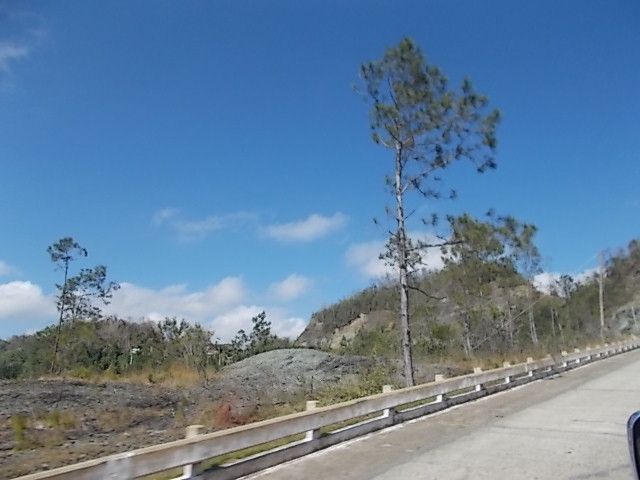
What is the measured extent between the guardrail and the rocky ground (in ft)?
12.8

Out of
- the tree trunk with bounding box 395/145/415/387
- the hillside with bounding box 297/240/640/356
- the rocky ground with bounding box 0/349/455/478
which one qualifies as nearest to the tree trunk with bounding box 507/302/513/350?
the hillside with bounding box 297/240/640/356

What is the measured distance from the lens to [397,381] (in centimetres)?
2219

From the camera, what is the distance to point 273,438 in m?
8.41

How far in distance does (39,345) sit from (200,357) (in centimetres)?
1452

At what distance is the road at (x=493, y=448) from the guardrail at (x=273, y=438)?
0.81 ft

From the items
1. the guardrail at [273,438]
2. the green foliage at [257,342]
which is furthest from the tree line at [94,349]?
the guardrail at [273,438]

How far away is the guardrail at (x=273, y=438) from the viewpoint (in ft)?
19.4

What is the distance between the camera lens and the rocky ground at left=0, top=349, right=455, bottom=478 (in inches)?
507

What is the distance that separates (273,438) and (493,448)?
3390 millimetres

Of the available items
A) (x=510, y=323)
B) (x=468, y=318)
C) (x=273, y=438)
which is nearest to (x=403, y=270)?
(x=273, y=438)

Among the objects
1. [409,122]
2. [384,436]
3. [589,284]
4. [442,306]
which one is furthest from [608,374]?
[589,284]

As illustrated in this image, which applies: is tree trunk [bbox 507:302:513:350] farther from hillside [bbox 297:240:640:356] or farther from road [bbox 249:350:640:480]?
road [bbox 249:350:640:480]

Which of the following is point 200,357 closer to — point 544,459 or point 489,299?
point 489,299

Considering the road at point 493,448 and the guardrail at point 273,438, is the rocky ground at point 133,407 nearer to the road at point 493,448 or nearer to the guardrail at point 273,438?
the guardrail at point 273,438
